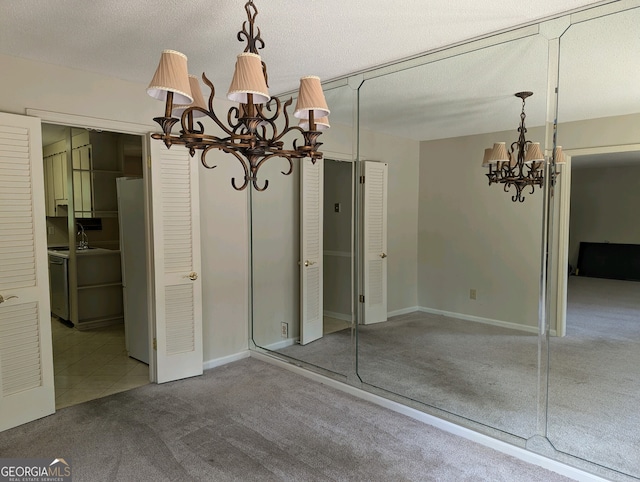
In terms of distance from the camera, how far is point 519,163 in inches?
100

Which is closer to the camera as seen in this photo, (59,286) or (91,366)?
(91,366)

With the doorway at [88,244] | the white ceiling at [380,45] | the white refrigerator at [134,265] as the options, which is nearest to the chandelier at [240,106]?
the white ceiling at [380,45]

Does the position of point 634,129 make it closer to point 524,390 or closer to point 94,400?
point 524,390

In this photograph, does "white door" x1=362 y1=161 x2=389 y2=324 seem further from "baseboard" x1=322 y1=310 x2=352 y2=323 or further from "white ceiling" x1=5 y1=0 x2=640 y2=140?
"white ceiling" x1=5 y1=0 x2=640 y2=140

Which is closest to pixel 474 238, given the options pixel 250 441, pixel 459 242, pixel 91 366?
pixel 459 242

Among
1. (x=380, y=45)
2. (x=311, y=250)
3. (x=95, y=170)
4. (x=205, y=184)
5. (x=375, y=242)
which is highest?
(x=380, y=45)

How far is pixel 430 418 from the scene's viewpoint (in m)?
2.81

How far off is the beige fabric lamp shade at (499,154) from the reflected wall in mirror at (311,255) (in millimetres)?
1117

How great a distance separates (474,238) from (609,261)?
780 mm

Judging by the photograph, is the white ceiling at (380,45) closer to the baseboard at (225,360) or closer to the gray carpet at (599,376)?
the gray carpet at (599,376)

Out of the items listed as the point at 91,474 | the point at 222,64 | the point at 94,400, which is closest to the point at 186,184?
the point at 222,64

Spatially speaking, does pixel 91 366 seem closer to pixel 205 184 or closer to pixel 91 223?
pixel 205 184

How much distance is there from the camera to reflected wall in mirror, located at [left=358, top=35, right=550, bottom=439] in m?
2.54

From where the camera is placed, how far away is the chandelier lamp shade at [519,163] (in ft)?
7.93
